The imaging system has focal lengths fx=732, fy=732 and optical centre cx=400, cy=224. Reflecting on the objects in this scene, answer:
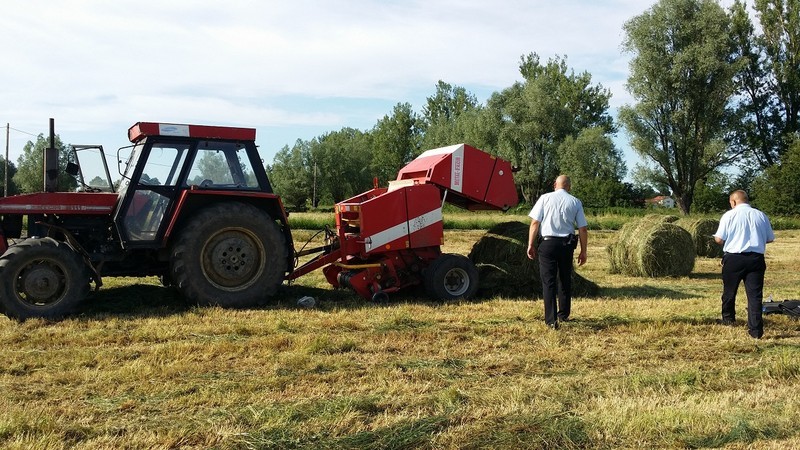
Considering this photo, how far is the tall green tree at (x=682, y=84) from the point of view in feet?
126

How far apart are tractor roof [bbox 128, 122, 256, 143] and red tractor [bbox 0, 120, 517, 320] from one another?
0.04ft

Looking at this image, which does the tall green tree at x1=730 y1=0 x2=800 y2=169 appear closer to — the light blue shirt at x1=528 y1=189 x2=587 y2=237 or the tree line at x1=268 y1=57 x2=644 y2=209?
the tree line at x1=268 y1=57 x2=644 y2=209

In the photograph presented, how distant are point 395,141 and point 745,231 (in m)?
67.8

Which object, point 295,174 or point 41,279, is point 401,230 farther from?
point 295,174

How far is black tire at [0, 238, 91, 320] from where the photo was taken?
7.33 meters

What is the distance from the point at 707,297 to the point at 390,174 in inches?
2516

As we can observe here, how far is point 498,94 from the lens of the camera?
52.3 metres

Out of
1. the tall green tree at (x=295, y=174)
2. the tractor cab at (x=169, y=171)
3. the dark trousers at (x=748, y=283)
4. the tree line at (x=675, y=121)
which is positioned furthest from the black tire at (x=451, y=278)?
the tall green tree at (x=295, y=174)

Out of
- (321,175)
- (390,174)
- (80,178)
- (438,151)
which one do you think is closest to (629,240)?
(438,151)

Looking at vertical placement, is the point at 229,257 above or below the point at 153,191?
below

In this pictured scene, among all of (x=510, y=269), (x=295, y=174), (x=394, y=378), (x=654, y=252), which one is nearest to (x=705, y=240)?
(x=654, y=252)

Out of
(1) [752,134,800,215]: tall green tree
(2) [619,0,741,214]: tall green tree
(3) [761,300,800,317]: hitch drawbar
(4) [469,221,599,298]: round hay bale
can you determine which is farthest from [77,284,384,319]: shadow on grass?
(1) [752,134,800,215]: tall green tree

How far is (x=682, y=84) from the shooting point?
128 feet

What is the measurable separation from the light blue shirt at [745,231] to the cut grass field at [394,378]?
822mm
